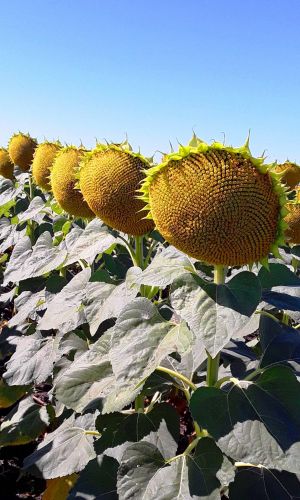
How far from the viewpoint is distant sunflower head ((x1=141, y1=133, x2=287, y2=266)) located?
1389mm

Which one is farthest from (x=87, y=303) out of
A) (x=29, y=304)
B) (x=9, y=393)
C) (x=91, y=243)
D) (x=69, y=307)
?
(x=9, y=393)

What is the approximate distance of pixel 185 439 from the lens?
350cm

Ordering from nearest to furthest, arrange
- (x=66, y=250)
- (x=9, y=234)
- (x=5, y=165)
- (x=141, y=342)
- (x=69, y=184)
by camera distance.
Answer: (x=141, y=342)
(x=69, y=184)
(x=66, y=250)
(x=9, y=234)
(x=5, y=165)

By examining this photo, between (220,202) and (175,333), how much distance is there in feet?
1.52

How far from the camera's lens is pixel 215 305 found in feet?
4.89

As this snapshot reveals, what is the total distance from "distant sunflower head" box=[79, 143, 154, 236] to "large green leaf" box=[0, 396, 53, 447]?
5.43ft

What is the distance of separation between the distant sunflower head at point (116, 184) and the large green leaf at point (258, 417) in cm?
67

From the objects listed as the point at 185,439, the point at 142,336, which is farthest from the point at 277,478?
the point at 185,439

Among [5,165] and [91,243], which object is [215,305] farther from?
[5,165]

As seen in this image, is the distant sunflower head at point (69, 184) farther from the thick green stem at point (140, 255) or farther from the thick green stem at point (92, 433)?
the thick green stem at point (92, 433)

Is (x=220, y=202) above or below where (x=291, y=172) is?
above

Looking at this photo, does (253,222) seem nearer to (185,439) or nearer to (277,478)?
(277,478)

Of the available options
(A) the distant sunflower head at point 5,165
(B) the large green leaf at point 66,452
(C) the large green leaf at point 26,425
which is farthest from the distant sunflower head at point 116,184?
(A) the distant sunflower head at point 5,165

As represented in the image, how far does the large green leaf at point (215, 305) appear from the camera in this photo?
1409 millimetres
